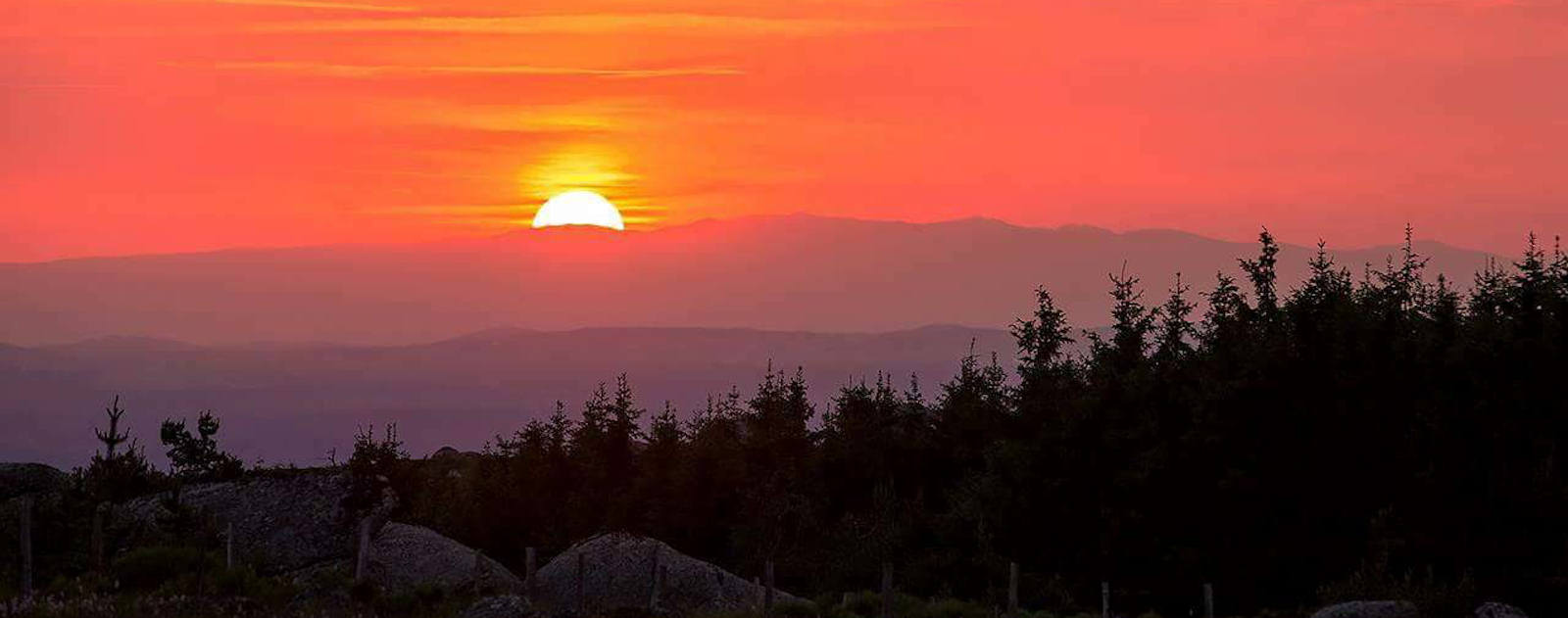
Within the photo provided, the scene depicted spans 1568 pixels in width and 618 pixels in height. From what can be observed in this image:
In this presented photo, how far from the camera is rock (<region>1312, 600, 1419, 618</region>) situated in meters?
44.1

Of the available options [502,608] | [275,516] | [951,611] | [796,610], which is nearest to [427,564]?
[275,516]

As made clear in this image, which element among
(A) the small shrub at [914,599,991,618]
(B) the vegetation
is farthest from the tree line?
(A) the small shrub at [914,599,991,618]

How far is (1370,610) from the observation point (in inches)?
1742

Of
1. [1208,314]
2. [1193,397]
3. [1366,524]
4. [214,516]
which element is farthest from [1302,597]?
[214,516]

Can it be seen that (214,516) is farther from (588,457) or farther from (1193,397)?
(1193,397)

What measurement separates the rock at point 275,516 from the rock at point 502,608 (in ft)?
46.3

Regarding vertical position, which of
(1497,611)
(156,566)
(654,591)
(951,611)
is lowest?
(951,611)

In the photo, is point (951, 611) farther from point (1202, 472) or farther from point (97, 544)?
point (97, 544)

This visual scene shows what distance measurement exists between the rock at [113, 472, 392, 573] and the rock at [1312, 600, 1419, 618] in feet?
98.8

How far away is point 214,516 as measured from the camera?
2443 inches

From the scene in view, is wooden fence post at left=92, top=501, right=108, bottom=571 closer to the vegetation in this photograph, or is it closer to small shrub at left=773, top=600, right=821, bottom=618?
the vegetation

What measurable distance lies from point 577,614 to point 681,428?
102 feet

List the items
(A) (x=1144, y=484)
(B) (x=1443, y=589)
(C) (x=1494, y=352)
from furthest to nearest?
1. (A) (x=1144, y=484)
2. (C) (x=1494, y=352)
3. (B) (x=1443, y=589)

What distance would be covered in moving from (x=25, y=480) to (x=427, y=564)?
18.1m
